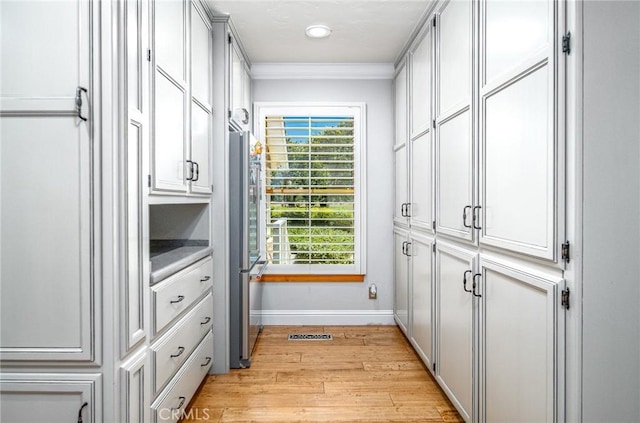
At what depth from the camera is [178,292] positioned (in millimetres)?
1995

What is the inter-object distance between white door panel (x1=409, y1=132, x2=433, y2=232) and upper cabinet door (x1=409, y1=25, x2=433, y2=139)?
10cm

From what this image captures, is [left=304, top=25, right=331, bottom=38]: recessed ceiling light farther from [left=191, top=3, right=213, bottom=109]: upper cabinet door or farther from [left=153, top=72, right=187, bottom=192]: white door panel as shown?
[left=153, top=72, right=187, bottom=192]: white door panel

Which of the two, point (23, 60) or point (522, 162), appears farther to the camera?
point (522, 162)

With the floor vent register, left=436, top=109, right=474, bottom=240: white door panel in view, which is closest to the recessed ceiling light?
left=436, top=109, right=474, bottom=240: white door panel

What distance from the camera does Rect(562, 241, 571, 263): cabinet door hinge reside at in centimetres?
121

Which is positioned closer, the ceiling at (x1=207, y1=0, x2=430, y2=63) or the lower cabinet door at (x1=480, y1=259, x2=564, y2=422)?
the lower cabinet door at (x1=480, y1=259, x2=564, y2=422)

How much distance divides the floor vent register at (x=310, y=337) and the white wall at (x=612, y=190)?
244cm

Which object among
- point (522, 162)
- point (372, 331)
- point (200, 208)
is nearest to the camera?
point (522, 162)

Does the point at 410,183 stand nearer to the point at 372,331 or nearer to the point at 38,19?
the point at 372,331

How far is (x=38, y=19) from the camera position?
1.31 metres

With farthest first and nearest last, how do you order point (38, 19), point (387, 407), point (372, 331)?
point (372, 331) → point (387, 407) → point (38, 19)

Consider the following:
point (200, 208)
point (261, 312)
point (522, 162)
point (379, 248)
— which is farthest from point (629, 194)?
point (261, 312)

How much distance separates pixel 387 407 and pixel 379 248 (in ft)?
5.64

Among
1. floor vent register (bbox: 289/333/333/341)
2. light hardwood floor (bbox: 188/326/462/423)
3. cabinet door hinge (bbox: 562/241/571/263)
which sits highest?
cabinet door hinge (bbox: 562/241/571/263)
